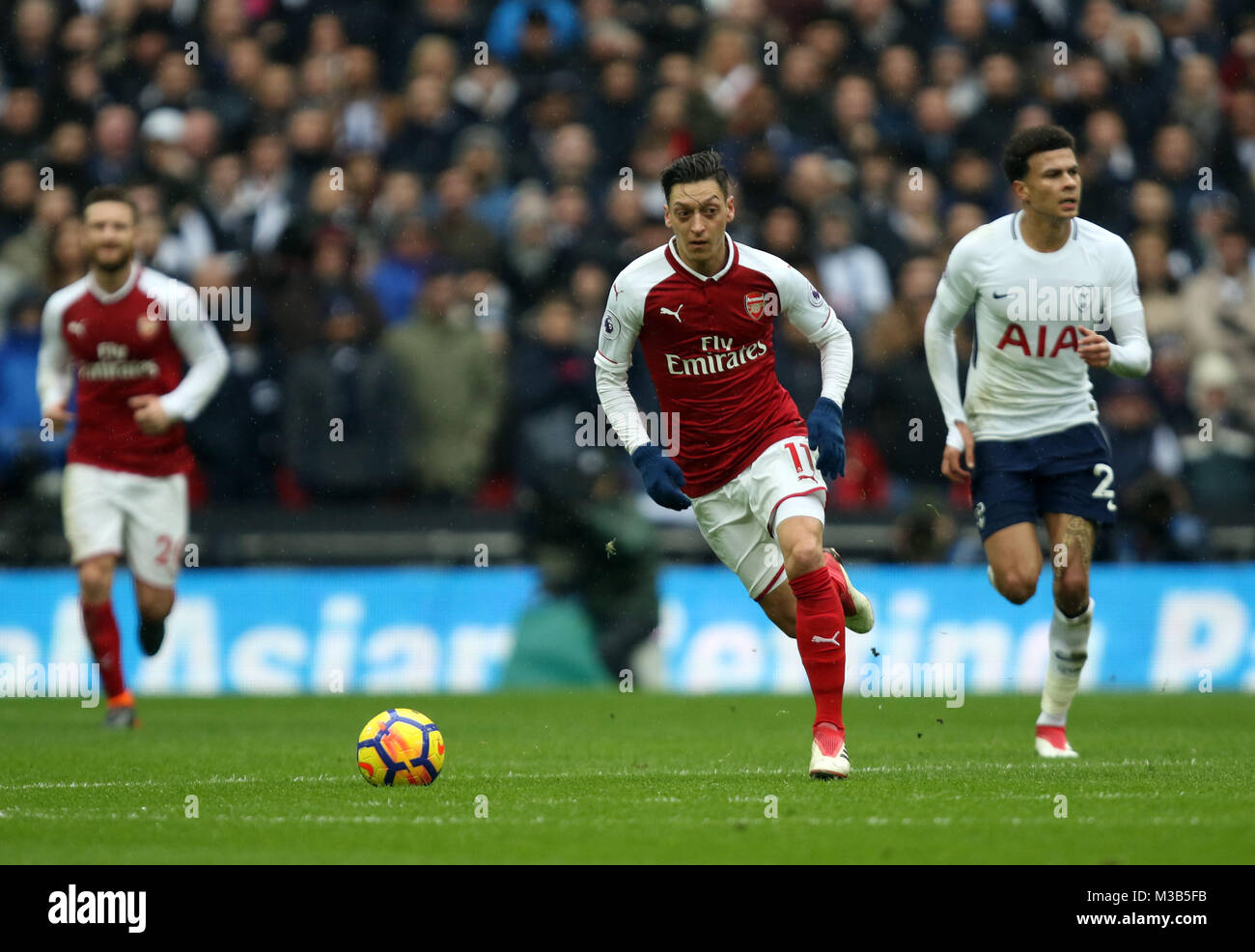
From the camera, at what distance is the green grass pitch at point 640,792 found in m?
6.51

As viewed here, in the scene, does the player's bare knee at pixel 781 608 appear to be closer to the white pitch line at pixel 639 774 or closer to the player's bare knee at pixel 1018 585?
the white pitch line at pixel 639 774

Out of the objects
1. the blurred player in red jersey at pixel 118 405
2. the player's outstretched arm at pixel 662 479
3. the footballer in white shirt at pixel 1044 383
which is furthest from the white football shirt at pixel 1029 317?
the blurred player in red jersey at pixel 118 405

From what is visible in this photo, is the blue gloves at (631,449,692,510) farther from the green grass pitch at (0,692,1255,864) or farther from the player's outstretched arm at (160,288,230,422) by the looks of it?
the player's outstretched arm at (160,288,230,422)

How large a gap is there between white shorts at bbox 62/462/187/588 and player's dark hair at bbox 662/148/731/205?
5007 mm

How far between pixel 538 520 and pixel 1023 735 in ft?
17.9

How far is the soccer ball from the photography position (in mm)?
8406

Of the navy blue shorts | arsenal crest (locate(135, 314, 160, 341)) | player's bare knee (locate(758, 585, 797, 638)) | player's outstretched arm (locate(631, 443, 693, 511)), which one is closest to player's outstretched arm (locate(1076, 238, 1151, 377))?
the navy blue shorts

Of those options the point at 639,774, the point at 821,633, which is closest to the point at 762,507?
the point at 821,633

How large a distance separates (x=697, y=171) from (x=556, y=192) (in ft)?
29.6

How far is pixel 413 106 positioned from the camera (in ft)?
59.5

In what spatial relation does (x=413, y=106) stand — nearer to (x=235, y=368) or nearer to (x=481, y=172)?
(x=481, y=172)

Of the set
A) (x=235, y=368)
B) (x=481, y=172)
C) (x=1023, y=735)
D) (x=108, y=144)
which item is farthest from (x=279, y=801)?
(x=108, y=144)

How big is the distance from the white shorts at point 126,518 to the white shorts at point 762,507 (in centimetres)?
433

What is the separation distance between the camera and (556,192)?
57.3ft
